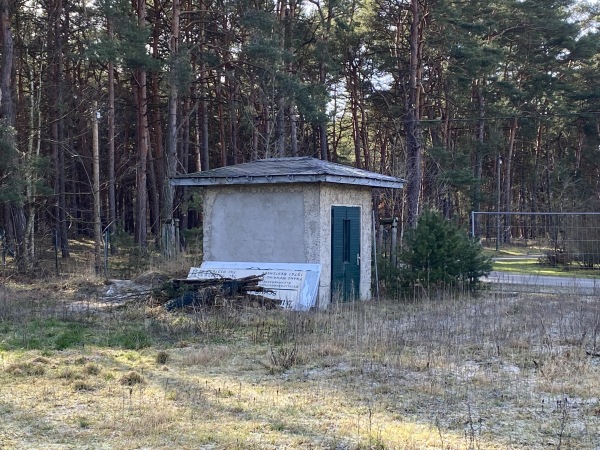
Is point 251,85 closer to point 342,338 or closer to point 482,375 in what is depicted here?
point 342,338

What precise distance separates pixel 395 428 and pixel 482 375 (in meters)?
2.32

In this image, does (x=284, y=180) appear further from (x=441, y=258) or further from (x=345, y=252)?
(x=441, y=258)

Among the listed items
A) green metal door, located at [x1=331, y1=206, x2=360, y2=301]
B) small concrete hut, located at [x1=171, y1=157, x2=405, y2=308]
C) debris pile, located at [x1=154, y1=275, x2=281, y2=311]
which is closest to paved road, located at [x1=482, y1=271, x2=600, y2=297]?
green metal door, located at [x1=331, y1=206, x2=360, y2=301]

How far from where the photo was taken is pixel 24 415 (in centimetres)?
639

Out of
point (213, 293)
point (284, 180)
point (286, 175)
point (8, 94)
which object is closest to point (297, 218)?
point (284, 180)

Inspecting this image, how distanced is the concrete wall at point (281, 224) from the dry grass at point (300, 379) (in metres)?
2.13

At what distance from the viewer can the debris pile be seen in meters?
13.0

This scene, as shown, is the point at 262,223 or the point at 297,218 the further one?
the point at 262,223

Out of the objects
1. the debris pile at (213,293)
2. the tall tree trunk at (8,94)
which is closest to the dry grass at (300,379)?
the debris pile at (213,293)

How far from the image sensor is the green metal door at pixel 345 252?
14.7m

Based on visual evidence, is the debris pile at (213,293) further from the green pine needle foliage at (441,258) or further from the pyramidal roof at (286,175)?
the green pine needle foliage at (441,258)

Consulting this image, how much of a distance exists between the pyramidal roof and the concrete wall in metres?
0.34

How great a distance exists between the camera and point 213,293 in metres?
13.1

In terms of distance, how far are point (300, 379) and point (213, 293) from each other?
5462 millimetres
